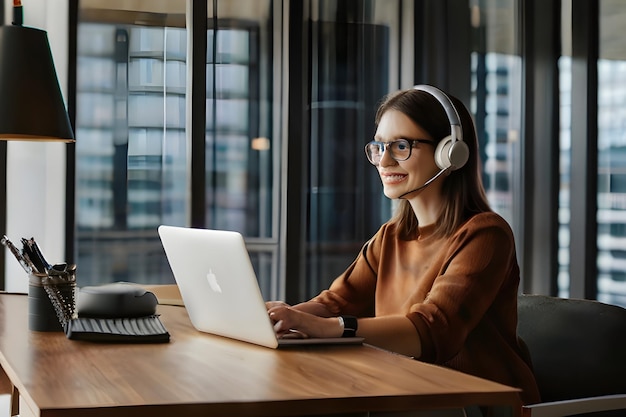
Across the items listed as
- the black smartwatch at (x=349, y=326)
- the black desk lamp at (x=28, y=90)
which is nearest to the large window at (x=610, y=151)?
the black desk lamp at (x=28, y=90)

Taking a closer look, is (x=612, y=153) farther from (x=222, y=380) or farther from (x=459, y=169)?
(x=222, y=380)

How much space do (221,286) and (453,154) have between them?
2.11ft

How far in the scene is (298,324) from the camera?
1.76 meters

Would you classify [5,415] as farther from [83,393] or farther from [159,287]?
[83,393]

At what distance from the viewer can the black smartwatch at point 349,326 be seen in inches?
71.1

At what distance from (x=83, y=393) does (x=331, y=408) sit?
0.34 meters

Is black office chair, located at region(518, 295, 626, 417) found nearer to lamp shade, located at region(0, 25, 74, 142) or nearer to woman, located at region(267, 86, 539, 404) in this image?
woman, located at region(267, 86, 539, 404)

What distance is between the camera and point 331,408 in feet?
4.20

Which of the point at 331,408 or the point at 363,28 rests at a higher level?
the point at 363,28

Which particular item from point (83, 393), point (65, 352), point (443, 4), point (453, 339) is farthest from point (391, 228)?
point (443, 4)

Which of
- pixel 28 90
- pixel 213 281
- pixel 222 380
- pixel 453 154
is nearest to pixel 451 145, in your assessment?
pixel 453 154

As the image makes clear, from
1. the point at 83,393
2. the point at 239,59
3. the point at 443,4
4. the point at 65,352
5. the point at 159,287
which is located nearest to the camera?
the point at 83,393

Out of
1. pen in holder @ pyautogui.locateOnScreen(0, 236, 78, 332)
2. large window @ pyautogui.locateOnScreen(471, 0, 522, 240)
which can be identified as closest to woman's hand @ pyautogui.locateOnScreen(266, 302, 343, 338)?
pen in holder @ pyautogui.locateOnScreen(0, 236, 78, 332)

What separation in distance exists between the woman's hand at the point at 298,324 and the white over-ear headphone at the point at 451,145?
0.52 meters
